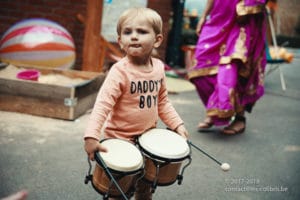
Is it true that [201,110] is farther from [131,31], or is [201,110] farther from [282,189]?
[131,31]

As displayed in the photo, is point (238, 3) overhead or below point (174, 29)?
overhead

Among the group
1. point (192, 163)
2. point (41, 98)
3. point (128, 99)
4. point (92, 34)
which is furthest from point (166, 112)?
point (92, 34)

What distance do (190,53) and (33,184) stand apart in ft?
15.8

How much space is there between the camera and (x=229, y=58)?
3.68m

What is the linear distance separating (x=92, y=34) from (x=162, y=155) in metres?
2.98

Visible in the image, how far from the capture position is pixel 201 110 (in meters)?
4.84

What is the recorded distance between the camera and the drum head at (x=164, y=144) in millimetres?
1773

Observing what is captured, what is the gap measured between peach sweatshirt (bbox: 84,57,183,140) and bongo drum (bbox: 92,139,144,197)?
142mm

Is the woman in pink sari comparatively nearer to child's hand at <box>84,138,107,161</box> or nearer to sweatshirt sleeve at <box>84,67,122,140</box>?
sweatshirt sleeve at <box>84,67,122,140</box>

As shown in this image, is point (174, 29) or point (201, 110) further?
point (174, 29)

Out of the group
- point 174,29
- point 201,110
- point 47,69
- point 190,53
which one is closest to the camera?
point 47,69

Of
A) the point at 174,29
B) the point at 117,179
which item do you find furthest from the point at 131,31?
the point at 174,29

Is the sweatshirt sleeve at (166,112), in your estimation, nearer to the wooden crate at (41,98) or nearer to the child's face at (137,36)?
the child's face at (137,36)

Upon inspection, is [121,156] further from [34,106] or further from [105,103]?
[34,106]
